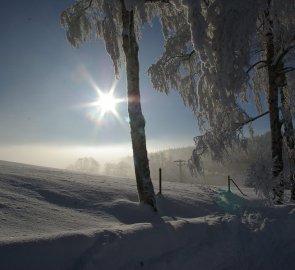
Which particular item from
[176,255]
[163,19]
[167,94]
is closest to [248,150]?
[167,94]

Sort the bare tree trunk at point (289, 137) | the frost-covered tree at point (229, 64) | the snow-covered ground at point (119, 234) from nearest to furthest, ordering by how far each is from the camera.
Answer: the snow-covered ground at point (119, 234) < the frost-covered tree at point (229, 64) < the bare tree trunk at point (289, 137)

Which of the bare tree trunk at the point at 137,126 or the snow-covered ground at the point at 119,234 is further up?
the bare tree trunk at the point at 137,126

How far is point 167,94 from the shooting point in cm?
1078

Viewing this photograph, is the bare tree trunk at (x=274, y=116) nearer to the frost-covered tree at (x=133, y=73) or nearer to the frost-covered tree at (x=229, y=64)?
the frost-covered tree at (x=229, y=64)

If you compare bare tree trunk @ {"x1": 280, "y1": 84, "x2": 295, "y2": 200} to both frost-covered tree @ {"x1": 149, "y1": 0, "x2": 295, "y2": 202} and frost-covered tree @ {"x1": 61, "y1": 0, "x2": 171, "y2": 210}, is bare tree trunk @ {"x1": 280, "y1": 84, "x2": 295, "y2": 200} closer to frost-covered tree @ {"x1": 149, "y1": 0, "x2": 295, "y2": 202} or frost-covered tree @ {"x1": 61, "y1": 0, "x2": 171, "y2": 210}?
frost-covered tree @ {"x1": 149, "y1": 0, "x2": 295, "y2": 202}

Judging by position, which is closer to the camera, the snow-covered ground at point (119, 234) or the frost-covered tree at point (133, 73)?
the snow-covered ground at point (119, 234)

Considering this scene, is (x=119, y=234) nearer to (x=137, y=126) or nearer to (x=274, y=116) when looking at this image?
(x=137, y=126)

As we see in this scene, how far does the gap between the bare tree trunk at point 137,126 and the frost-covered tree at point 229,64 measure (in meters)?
1.41

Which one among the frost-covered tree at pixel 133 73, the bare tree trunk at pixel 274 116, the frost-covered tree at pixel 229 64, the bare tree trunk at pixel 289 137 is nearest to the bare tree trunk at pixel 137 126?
the frost-covered tree at pixel 133 73

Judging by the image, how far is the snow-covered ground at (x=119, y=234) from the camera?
4.09 metres

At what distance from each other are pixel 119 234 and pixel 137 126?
3.49 m

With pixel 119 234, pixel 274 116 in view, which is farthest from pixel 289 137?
pixel 119 234

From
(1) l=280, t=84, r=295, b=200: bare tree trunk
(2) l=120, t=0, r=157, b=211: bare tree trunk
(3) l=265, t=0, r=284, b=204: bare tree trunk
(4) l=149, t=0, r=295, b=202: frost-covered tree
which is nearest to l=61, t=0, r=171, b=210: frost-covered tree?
(2) l=120, t=0, r=157, b=211: bare tree trunk

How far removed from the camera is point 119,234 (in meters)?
4.75
